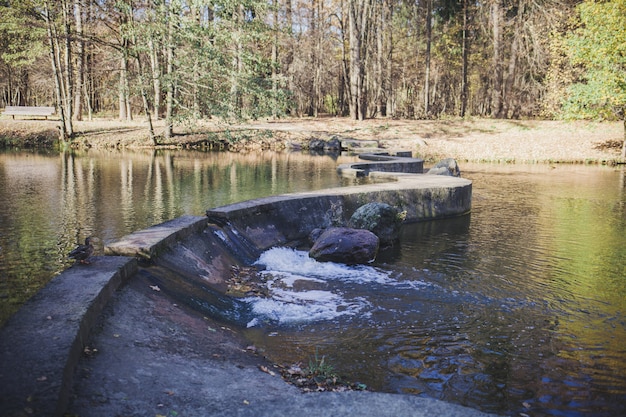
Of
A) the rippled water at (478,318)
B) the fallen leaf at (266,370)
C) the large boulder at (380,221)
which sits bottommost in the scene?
the rippled water at (478,318)

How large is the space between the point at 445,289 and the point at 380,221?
124 inches

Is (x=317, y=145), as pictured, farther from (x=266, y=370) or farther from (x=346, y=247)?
(x=266, y=370)

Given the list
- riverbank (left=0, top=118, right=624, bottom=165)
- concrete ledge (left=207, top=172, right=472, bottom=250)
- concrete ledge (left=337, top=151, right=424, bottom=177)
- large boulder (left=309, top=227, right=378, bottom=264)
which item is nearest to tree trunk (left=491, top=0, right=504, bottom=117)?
riverbank (left=0, top=118, right=624, bottom=165)

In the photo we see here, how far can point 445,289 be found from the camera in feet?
25.1

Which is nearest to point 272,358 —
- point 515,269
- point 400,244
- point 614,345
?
point 614,345

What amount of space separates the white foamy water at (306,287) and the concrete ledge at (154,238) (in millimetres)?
1398

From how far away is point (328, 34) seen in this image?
45.4 m

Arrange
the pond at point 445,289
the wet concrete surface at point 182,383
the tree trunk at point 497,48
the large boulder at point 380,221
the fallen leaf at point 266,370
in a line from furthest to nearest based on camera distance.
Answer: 1. the tree trunk at point 497,48
2. the large boulder at point 380,221
3. the pond at point 445,289
4. the fallen leaf at point 266,370
5. the wet concrete surface at point 182,383

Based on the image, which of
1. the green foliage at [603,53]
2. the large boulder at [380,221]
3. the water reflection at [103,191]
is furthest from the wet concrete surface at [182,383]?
the green foliage at [603,53]

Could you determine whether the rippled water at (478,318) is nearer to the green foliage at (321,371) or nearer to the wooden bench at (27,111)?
the green foliage at (321,371)

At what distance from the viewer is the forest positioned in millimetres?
17906

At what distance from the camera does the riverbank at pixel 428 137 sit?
27203mm

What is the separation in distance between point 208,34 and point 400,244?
1051cm

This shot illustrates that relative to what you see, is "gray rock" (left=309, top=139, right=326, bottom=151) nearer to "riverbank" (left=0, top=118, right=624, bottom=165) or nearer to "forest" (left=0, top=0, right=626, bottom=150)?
"riverbank" (left=0, top=118, right=624, bottom=165)
